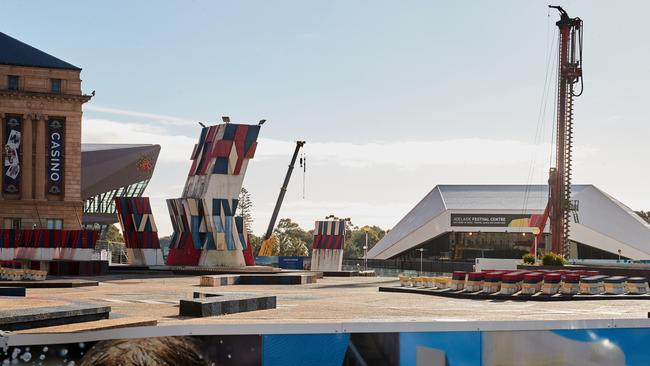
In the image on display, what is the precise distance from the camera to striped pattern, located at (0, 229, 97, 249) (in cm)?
6247

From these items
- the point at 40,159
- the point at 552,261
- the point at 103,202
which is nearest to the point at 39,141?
the point at 40,159

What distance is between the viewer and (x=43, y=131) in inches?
3374

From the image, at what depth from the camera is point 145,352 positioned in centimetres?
1065

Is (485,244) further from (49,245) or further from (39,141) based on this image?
(49,245)

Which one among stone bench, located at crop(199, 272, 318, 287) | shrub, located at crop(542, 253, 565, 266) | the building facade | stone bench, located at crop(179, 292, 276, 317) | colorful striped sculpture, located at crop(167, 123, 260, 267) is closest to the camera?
stone bench, located at crop(179, 292, 276, 317)

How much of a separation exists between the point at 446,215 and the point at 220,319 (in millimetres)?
117919

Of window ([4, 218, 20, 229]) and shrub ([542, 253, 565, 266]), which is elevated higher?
window ([4, 218, 20, 229])

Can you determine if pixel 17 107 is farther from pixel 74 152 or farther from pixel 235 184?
pixel 235 184

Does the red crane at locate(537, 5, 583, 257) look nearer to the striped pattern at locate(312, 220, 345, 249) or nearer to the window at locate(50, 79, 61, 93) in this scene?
the striped pattern at locate(312, 220, 345, 249)

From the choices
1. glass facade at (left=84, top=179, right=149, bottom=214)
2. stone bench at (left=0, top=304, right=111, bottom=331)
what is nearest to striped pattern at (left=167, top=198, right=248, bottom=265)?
stone bench at (left=0, top=304, right=111, bottom=331)

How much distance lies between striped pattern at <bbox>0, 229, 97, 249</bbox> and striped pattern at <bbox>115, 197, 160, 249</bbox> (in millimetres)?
7684

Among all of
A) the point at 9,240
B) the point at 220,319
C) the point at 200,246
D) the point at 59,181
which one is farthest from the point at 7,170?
the point at 220,319

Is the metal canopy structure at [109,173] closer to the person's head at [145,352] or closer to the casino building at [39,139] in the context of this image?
the casino building at [39,139]

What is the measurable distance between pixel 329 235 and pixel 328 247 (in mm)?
1123
